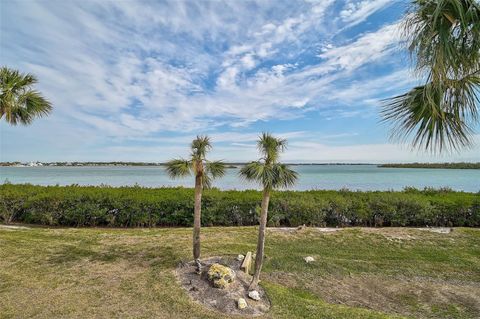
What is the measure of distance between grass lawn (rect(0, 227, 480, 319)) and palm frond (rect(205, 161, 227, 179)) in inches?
76.3

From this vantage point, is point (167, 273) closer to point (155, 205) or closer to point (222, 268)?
point (222, 268)

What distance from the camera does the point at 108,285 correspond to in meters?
4.66

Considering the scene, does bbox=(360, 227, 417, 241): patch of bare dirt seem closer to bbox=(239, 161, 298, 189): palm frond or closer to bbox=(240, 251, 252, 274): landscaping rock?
bbox=(240, 251, 252, 274): landscaping rock

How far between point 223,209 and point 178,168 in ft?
18.2

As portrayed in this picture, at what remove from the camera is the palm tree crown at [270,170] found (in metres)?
4.28

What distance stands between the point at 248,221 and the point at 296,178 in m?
6.44

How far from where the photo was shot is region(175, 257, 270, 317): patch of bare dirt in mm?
4047

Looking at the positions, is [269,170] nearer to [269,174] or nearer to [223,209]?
[269,174]

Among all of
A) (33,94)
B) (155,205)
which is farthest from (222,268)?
(33,94)

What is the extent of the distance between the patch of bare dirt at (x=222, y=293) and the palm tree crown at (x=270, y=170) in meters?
1.69

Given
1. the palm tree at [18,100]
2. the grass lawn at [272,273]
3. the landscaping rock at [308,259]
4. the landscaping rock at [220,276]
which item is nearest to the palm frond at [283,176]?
the landscaping rock at [220,276]

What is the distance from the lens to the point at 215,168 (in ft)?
16.5

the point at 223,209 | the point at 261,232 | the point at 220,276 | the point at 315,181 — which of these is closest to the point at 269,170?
the point at 261,232

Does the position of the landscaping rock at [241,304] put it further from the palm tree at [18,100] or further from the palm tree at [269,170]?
the palm tree at [18,100]
